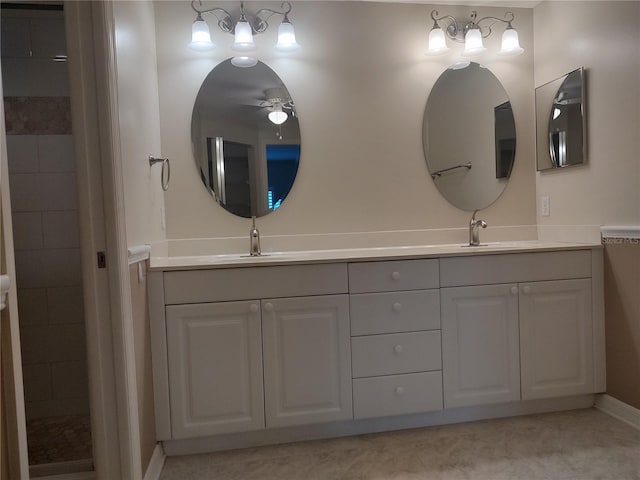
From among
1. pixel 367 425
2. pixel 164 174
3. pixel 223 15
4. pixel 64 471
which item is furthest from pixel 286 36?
pixel 64 471

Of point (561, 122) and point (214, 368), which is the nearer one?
point (214, 368)

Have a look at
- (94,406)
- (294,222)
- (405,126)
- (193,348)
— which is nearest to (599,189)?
(405,126)

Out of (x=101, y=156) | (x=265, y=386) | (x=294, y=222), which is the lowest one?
(x=265, y=386)

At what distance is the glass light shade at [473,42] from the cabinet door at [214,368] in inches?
74.5

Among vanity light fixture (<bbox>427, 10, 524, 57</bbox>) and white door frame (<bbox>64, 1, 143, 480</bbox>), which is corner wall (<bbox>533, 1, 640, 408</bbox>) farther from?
white door frame (<bbox>64, 1, 143, 480</bbox>)

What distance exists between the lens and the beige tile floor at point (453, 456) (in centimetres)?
164

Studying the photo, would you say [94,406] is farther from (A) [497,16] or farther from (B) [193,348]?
(A) [497,16]

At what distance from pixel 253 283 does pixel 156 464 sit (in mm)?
839

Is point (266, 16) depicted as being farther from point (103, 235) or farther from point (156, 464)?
point (156, 464)

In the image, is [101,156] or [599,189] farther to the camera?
[599,189]

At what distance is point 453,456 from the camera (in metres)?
1.76

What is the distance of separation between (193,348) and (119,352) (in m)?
0.41

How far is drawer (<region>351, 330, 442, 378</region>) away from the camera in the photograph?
6.19ft

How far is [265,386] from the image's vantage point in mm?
1817
